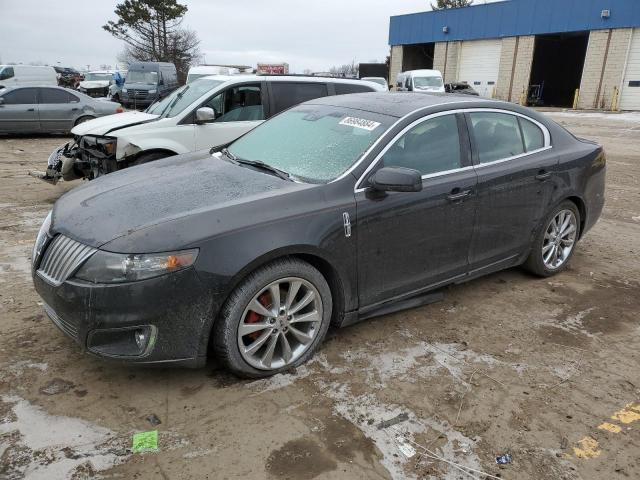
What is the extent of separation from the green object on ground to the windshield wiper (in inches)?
67.3

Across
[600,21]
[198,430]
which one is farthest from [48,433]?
[600,21]

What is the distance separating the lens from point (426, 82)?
25656 millimetres

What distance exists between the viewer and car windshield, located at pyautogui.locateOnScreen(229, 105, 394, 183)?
11.3ft

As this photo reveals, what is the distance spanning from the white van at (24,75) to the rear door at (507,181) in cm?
2043

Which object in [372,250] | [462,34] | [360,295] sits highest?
[462,34]

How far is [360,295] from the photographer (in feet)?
11.1

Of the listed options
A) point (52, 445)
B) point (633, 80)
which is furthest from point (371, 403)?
point (633, 80)

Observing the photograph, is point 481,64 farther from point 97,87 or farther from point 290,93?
point 290,93

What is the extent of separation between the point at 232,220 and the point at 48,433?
1.43 m

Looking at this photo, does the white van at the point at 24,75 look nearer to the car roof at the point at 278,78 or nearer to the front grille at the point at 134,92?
the front grille at the point at 134,92

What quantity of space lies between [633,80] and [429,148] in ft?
105

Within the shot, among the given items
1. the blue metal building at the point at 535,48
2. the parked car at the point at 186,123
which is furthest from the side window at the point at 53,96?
the blue metal building at the point at 535,48

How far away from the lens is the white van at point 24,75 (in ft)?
66.3

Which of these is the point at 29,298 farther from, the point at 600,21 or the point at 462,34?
the point at 462,34
